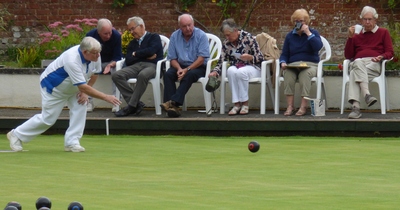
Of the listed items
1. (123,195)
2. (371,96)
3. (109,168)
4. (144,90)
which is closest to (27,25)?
(144,90)

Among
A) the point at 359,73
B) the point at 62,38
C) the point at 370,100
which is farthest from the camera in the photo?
the point at 62,38

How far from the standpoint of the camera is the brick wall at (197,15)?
45.4 feet

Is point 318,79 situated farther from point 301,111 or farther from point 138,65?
point 138,65

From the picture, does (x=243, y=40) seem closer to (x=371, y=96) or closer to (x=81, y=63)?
(x=371, y=96)

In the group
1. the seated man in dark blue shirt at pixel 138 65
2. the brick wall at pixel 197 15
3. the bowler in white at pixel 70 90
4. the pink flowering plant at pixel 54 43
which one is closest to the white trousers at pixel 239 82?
the seated man in dark blue shirt at pixel 138 65

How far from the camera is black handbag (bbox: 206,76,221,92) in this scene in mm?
10922

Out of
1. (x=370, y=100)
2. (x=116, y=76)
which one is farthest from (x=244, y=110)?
(x=116, y=76)

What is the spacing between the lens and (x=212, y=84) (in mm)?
10914

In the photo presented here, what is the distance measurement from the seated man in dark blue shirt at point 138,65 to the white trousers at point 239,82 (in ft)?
3.15

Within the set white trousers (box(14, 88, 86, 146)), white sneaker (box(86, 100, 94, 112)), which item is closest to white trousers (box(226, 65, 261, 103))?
white sneaker (box(86, 100, 94, 112))

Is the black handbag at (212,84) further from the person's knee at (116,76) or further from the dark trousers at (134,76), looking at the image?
the person's knee at (116,76)

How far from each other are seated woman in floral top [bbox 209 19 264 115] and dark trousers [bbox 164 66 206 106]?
7.9 inches

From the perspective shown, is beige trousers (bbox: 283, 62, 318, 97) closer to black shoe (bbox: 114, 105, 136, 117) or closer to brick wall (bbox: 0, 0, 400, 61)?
black shoe (bbox: 114, 105, 136, 117)

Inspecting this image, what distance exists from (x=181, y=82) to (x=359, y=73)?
2.06m
